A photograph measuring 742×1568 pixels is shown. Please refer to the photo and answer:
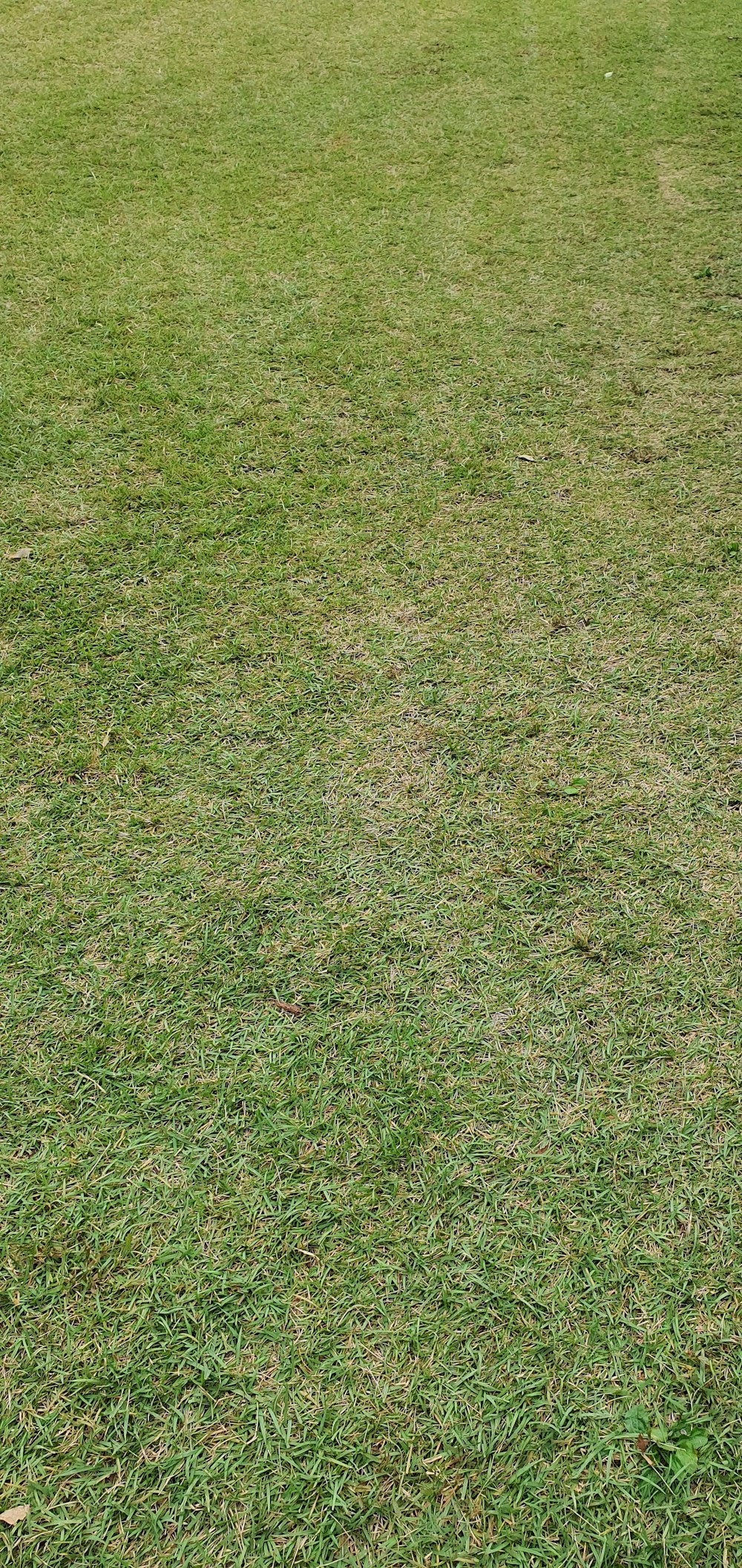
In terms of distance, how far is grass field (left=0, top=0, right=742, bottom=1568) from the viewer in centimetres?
166

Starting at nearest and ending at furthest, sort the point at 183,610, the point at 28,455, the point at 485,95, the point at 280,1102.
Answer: the point at 280,1102, the point at 183,610, the point at 28,455, the point at 485,95

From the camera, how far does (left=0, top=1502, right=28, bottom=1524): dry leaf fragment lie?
1.57 meters

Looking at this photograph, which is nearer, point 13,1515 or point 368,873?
point 13,1515

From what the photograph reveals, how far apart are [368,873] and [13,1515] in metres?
1.49

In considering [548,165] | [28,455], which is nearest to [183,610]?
[28,455]

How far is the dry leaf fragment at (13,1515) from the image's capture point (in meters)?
1.57

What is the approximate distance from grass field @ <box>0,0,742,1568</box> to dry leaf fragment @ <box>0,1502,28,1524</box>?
2 centimetres

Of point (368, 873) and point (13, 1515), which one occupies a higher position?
point (368, 873)

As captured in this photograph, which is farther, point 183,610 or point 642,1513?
point 183,610

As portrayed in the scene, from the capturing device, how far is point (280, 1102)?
2039 mm

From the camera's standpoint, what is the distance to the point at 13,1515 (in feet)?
5.15

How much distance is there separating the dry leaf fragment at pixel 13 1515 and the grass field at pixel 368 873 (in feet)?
0.06

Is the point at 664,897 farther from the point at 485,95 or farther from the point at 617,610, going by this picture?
the point at 485,95

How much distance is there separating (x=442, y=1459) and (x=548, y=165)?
6.02 m
